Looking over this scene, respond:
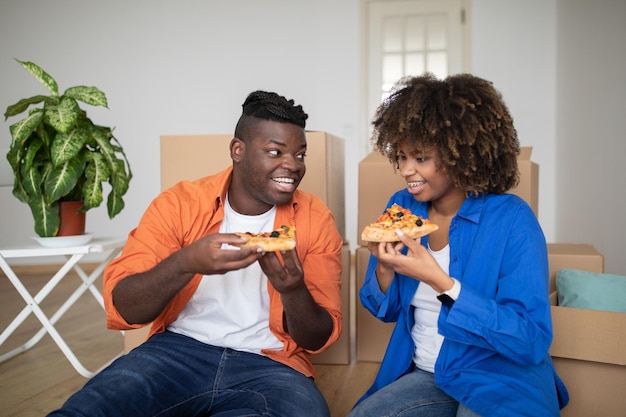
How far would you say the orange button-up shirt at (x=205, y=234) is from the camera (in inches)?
58.9

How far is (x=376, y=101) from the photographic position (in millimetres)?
5344

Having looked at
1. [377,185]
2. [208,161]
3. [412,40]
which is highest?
[412,40]

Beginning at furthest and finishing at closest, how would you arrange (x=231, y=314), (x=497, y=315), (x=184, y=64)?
(x=184, y=64) → (x=231, y=314) → (x=497, y=315)

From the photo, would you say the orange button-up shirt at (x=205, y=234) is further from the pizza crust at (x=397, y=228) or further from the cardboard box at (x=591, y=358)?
the cardboard box at (x=591, y=358)

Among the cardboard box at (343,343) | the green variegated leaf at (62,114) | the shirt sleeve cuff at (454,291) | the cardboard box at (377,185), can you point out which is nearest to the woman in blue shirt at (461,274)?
the shirt sleeve cuff at (454,291)

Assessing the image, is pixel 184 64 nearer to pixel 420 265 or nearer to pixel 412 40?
pixel 412 40

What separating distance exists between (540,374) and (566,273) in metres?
0.75

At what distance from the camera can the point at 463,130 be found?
1.37m

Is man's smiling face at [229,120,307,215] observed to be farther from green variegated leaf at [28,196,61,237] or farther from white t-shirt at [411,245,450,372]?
green variegated leaf at [28,196,61,237]

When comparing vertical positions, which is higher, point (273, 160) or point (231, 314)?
point (273, 160)

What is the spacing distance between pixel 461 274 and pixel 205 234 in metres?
0.75

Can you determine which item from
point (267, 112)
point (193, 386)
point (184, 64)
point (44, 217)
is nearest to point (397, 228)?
point (267, 112)

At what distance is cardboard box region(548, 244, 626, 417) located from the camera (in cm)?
158

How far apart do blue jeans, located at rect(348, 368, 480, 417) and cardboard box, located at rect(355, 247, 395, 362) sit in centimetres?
94
